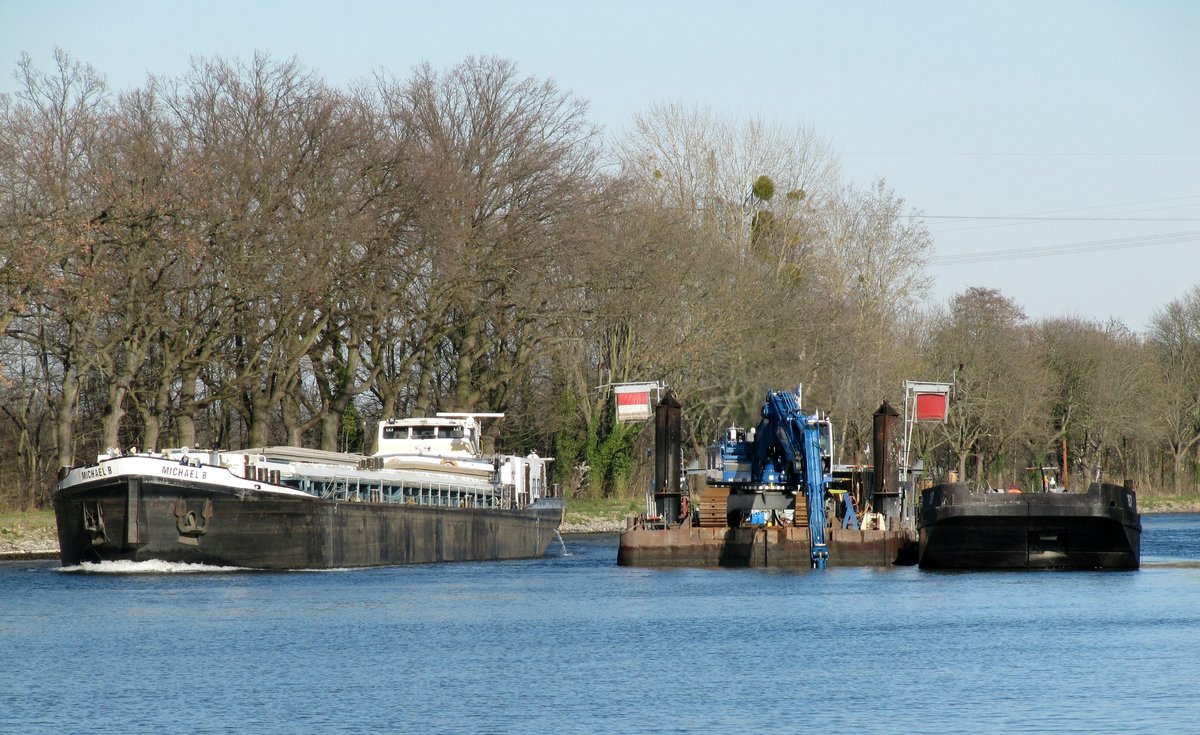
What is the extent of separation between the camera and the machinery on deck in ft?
198

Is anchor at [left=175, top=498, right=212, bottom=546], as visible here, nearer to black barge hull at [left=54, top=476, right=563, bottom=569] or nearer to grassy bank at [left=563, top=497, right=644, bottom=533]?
black barge hull at [left=54, top=476, right=563, bottom=569]

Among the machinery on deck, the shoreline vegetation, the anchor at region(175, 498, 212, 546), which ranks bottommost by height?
the shoreline vegetation

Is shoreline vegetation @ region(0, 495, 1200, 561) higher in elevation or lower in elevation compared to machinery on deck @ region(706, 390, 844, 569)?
lower

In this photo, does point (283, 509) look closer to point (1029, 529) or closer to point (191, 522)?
point (191, 522)

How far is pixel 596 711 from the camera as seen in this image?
97.3 feet

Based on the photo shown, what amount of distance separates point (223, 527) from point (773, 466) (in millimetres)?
19637

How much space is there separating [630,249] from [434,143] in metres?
10.9

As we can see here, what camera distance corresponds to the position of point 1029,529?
5384 centimetres

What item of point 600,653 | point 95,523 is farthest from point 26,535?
point 600,653

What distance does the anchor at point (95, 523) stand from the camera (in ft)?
172

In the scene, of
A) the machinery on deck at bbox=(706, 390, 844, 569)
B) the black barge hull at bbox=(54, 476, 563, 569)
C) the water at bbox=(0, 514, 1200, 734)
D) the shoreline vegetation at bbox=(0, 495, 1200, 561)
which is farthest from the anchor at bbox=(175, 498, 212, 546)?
the machinery on deck at bbox=(706, 390, 844, 569)

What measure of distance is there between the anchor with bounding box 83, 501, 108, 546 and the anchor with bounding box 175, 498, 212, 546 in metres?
2.17

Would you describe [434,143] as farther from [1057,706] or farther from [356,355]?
[1057,706]

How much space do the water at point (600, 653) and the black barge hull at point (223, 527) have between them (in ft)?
3.03
